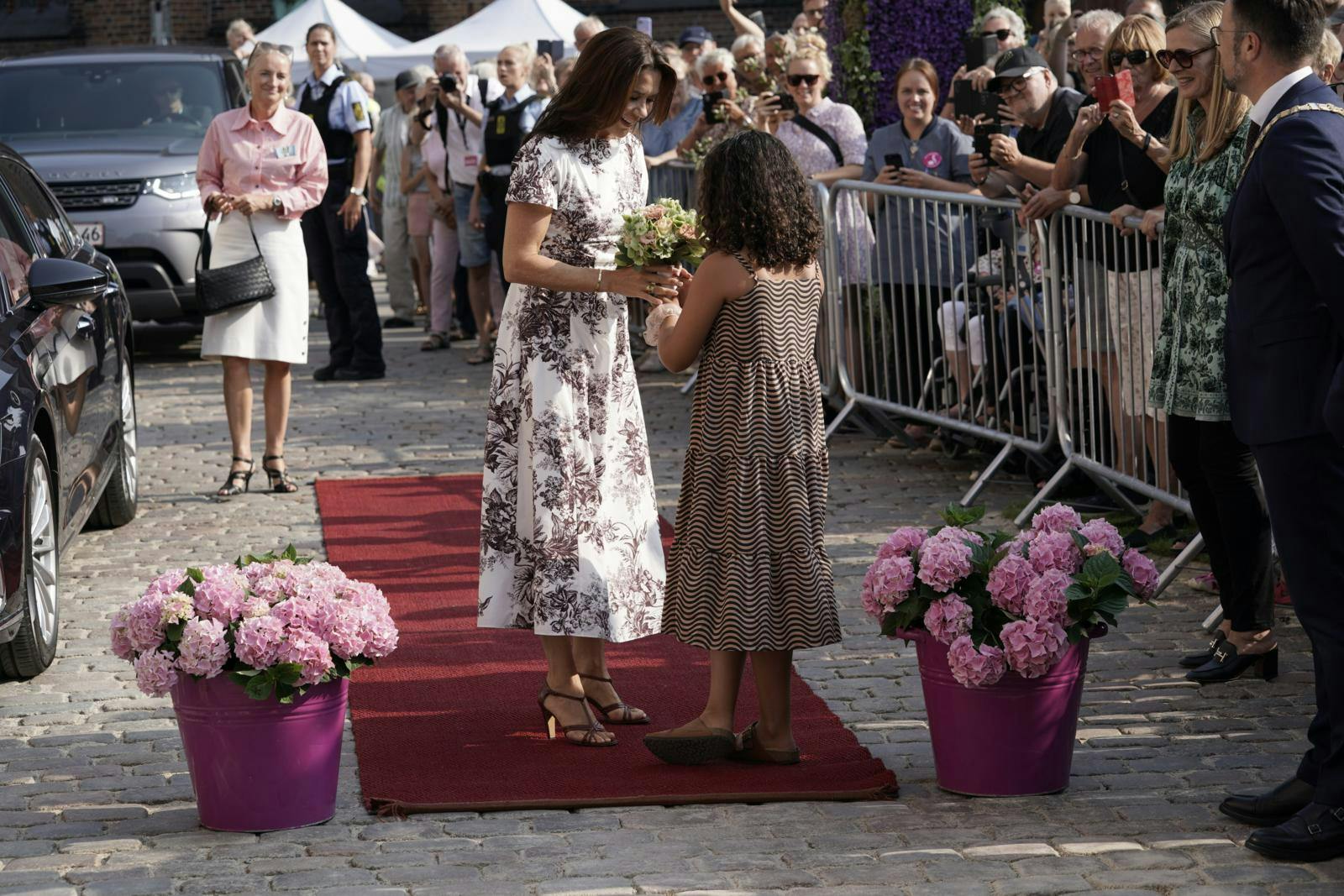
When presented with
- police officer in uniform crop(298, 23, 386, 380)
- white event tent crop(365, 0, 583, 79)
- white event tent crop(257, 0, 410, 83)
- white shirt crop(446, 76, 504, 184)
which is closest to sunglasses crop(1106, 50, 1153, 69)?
police officer in uniform crop(298, 23, 386, 380)

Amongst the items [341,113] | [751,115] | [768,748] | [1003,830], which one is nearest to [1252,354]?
[1003,830]

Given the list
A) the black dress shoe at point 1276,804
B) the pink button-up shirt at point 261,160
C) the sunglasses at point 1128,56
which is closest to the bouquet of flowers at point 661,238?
the black dress shoe at point 1276,804

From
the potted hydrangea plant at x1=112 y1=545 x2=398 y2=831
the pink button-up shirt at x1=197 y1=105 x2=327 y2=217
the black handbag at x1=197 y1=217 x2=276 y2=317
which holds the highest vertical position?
the pink button-up shirt at x1=197 y1=105 x2=327 y2=217

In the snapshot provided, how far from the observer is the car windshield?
1502 cm

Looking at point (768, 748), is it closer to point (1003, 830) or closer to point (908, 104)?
point (1003, 830)

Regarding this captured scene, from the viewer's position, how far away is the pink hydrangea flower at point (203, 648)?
4.76 m

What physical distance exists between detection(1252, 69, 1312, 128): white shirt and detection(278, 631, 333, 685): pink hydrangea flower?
2735 mm

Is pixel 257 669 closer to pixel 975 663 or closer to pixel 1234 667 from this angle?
pixel 975 663

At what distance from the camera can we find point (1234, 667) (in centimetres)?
625

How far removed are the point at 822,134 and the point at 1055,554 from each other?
6.59 m

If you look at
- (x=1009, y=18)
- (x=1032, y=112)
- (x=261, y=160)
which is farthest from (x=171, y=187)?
(x=1032, y=112)

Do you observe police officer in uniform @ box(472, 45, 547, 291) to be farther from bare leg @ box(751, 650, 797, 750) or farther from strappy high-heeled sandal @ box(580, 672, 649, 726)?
bare leg @ box(751, 650, 797, 750)

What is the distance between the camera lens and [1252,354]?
4.71 metres

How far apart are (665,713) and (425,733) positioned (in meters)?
0.78
